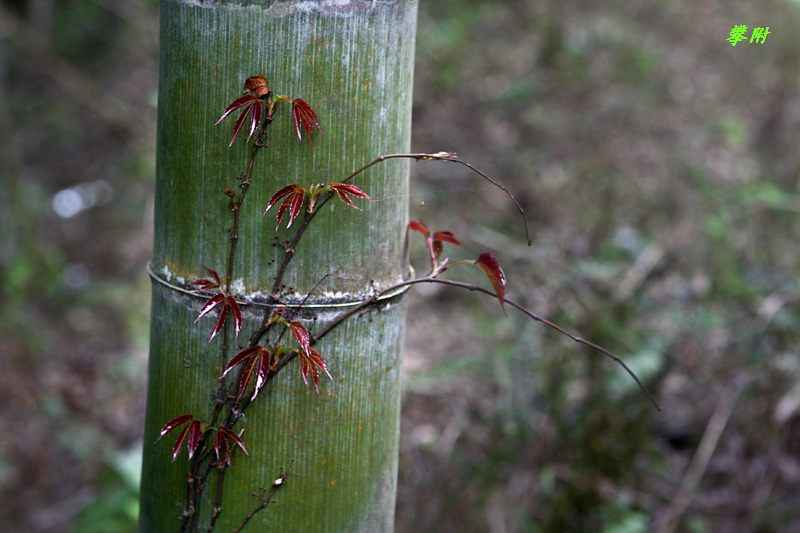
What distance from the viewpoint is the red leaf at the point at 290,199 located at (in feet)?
2.70

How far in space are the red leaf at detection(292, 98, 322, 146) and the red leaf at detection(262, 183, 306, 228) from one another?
65 millimetres

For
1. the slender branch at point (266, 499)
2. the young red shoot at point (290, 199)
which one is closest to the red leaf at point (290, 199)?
the young red shoot at point (290, 199)

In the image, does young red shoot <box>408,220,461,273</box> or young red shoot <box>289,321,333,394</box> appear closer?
young red shoot <box>289,321,333,394</box>

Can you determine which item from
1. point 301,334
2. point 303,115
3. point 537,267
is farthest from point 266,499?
point 537,267

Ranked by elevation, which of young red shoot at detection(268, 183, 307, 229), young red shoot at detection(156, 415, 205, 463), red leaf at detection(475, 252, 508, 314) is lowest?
young red shoot at detection(156, 415, 205, 463)

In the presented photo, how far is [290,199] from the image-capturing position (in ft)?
2.72

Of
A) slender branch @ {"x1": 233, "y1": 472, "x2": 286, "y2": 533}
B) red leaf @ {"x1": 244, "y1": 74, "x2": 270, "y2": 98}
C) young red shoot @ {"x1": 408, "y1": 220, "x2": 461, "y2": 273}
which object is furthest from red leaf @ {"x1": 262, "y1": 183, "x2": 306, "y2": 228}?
slender branch @ {"x1": 233, "y1": 472, "x2": 286, "y2": 533}

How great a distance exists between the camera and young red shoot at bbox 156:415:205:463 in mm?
881

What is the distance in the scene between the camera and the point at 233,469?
0.90m

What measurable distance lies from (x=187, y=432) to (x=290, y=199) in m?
0.35

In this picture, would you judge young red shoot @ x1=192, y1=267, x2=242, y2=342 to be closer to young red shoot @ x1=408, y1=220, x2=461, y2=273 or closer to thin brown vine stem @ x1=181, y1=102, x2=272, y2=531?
thin brown vine stem @ x1=181, y1=102, x2=272, y2=531

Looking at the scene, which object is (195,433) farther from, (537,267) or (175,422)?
(537,267)

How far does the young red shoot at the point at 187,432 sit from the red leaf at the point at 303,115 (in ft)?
1.34

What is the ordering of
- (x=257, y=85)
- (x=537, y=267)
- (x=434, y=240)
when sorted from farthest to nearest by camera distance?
(x=537, y=267), (x=434, y=240), (x=257, y=85)
